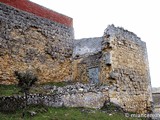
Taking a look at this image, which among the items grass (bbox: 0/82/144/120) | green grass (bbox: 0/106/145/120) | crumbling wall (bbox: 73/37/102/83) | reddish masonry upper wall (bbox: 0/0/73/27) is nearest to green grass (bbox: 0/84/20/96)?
grass (bbox: 0/82/144/120)

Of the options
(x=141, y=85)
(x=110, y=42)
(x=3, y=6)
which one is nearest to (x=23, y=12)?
(x=3, y=6)

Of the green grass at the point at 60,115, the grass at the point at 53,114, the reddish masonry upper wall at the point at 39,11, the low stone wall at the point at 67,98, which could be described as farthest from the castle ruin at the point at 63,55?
the green grass at the point at 60,115

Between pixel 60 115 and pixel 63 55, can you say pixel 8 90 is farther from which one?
pixel 63 55

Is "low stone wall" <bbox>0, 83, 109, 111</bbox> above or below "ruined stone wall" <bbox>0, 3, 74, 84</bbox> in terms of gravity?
below

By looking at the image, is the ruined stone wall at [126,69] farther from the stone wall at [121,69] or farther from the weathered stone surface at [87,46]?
the weathered stone surface at [87,46]

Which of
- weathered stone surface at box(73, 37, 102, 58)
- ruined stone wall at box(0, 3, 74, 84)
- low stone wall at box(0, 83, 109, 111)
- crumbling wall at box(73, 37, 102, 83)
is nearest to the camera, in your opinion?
low stone wall at box(0, 83, 109, 111)

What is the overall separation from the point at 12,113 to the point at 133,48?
24.6 ft

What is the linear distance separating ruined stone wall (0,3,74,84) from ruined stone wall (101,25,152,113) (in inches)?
76.7

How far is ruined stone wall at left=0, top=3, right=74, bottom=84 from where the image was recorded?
A: 33.2 ft

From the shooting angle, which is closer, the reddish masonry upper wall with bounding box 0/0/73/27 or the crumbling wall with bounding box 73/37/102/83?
the reddish masonry upper wall with bounding box 0/0/73/27

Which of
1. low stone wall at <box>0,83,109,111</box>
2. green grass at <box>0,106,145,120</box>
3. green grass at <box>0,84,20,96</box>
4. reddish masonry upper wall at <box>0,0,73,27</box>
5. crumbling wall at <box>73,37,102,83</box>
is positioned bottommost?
green grass at <box>0,106,145,120</box>

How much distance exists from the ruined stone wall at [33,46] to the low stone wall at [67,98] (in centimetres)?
148

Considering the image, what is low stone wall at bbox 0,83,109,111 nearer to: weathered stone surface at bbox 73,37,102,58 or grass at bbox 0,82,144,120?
grass at bbox 0,82,144,120

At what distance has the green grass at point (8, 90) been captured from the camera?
8.40 metres
